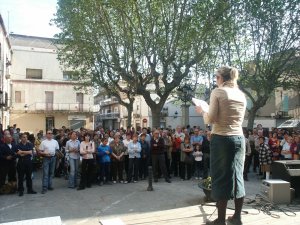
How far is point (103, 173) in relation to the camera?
39.2ft

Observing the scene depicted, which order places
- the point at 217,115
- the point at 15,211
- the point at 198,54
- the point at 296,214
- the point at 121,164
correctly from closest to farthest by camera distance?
the point at 217,115
the point at 296,214
the point at 15,211
the point at 121,164
the point at 198,54

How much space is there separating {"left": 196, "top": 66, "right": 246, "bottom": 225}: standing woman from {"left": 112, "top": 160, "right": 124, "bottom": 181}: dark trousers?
27.8 ft

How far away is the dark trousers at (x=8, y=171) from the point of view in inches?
408

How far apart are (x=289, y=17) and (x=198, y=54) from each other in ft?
25.0

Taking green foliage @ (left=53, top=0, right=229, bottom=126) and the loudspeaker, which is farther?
green foliage @ (left=53, top=0, right=229, bottom=126)

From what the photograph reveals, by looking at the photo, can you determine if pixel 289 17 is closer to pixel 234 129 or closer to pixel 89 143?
pixel 89 143

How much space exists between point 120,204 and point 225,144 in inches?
197

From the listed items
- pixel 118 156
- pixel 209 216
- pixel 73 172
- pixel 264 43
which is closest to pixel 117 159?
pixel 118 156

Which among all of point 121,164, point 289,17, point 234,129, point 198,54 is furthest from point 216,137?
point 289,17

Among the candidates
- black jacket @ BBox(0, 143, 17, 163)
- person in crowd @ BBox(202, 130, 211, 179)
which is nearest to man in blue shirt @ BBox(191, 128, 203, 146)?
person in crowd @ BBox(202, 130, 211, 179)

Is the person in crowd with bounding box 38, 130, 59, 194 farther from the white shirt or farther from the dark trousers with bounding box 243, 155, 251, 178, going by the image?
the dark trousers with bounding box 243, 155, 251, 178

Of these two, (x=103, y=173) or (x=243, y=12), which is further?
(x=243, y=12)

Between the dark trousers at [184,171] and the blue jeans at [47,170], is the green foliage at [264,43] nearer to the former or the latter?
the dark trousers at [184,171]

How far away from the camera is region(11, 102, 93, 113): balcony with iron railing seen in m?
43.1
